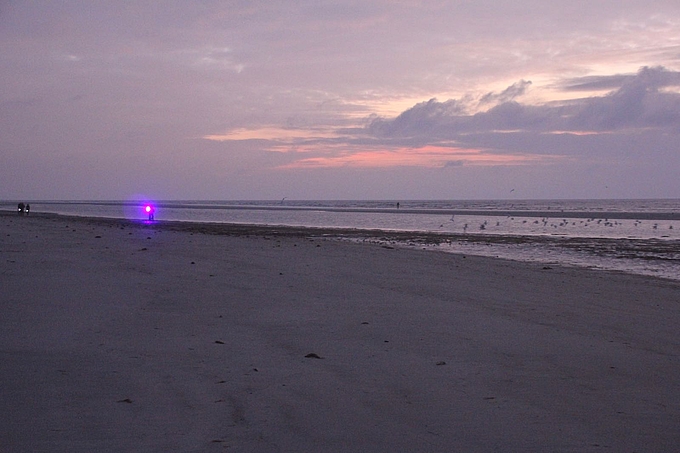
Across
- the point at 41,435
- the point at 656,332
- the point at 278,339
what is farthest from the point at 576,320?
the point at 41,435

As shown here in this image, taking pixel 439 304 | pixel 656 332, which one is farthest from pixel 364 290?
pixel 656 332

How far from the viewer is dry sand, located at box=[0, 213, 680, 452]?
14.1 feet

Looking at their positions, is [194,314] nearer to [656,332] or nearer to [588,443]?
[588,443]

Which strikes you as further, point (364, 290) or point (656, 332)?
point (364, 290)

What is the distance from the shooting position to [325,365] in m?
6.03

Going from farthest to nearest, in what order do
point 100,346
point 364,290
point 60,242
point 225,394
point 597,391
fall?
point 60,242
point 364,290
point 100,346
point 597,391
point 225,394

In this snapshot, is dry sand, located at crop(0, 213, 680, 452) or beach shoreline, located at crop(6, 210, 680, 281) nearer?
dry sand, located at crop(0, 213, 680, 452)

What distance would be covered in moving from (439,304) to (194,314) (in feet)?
13.1

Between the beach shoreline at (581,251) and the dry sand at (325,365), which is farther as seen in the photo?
the beach shoreline at (581,251)

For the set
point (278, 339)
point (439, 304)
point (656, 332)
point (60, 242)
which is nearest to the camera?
point (278, 339)

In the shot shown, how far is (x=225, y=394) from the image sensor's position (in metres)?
5.04

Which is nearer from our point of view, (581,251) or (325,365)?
(325,365)

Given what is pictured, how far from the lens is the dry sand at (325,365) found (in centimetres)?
431

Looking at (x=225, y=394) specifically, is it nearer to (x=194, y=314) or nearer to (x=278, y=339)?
(x=278, y=339)
